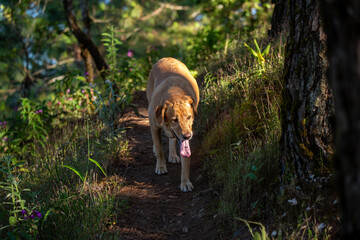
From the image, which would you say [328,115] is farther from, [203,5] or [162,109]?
[203,5]

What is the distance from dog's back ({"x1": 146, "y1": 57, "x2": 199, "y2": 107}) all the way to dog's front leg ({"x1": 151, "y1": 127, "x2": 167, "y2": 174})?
0.62 metres

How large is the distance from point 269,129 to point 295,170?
3.37 feet

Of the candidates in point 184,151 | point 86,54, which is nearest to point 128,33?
point 86,54

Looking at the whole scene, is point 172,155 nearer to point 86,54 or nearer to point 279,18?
point 279,18

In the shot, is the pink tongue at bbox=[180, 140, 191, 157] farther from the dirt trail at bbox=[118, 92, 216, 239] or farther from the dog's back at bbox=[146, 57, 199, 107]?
the dog's back at bbox=[146, 57, 199, 107]

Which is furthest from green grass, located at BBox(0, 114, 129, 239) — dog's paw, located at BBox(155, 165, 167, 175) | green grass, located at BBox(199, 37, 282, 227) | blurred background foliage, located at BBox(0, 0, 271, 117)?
blurred background foliage, located at BBox(0, 0, 271, 117)

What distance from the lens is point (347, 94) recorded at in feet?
4.80

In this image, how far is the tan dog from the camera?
15.0 ft

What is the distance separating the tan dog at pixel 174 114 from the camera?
456cm

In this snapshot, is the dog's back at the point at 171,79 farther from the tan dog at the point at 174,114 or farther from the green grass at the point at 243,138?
the green grass at the point at 243,138

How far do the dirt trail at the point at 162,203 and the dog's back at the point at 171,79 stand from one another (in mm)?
858

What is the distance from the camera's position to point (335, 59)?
150 cm

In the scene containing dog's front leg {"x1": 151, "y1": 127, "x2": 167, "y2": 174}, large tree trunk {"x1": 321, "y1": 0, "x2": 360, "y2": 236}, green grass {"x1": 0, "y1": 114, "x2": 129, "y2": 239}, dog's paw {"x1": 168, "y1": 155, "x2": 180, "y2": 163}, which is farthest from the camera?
Answer: dog's paw {"x1": 168, "y1": 155, "x2": 180, "y2": 163}

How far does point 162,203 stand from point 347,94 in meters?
3.19
